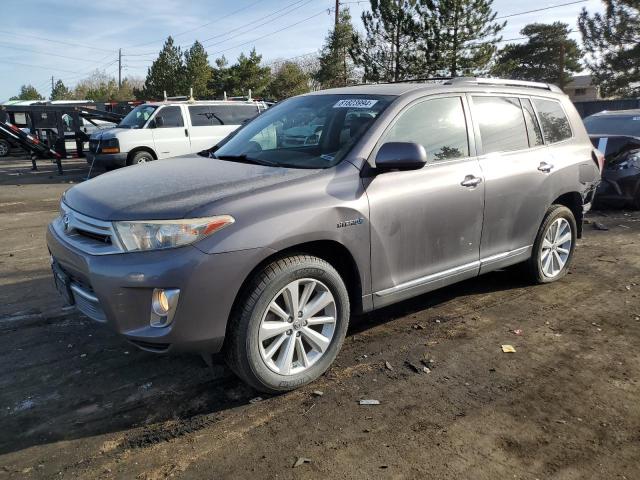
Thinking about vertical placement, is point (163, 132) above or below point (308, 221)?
above

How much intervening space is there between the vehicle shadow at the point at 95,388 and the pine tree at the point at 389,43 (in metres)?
23.8

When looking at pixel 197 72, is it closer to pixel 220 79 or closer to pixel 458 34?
pixel 220 79

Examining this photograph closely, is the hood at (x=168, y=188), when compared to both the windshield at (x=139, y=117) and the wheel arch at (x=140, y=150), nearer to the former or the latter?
the wheel arch at (x=140, y=150)

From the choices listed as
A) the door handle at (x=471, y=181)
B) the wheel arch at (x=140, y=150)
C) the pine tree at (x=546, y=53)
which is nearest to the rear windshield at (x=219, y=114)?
the wheel arch at (x=140, y=150)

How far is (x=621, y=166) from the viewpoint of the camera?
8.57 m

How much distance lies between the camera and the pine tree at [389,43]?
Result: 25.3m

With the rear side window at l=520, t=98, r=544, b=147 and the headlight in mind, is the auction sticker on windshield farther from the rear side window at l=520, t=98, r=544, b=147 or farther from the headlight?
the rear side window at l=520, t=98, r=544, b=147

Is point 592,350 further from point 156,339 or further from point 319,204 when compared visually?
point 156,339

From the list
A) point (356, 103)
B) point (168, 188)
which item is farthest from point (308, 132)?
point (168, 188)

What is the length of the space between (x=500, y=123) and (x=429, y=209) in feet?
4.10

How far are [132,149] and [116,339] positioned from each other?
9.87 meters

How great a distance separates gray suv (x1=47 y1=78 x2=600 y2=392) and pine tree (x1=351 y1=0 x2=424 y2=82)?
22.4m

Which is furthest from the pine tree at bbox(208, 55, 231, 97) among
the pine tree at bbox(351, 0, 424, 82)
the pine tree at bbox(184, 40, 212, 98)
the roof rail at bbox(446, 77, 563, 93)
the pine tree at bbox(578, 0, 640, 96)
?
the roof rail at bbox(446, 77, 563, 93)

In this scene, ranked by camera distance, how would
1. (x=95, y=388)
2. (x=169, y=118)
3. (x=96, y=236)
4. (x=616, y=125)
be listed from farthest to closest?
(x=169, y=118), (x=616, y=125), (x=95, y=388), (x=96, y=236)
